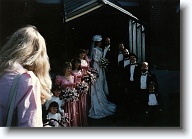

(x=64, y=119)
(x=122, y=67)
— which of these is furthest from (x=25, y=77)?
(x=122, y=67)

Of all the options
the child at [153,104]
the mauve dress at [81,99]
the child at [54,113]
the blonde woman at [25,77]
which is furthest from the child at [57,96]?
the child at [153,104]

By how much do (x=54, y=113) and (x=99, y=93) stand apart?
0.81 metres

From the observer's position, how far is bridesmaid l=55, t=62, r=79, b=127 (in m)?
5.53

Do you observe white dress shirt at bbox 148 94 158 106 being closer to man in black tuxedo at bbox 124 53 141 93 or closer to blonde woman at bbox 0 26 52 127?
man in black tuxedo at bbox 124 53 141 93

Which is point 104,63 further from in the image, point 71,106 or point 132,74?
point 71,106

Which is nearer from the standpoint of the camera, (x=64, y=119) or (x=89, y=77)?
(x=64, y=119)

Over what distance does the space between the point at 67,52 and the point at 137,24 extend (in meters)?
1.26

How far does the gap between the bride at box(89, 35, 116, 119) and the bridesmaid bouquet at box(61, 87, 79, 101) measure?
29 centimetres

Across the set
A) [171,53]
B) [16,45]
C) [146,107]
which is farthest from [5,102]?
[171,53]

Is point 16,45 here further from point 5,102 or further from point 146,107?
point 146,107

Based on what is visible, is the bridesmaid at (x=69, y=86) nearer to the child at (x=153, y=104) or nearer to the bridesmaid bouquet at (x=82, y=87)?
the bridesmaid bouquet at (x=82, y=87)

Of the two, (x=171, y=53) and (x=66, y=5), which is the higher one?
(x=66, y=5)

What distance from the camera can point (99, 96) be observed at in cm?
559

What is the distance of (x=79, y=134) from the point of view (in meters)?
5.43
